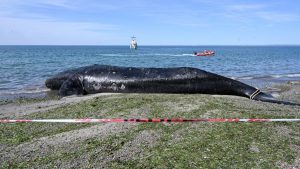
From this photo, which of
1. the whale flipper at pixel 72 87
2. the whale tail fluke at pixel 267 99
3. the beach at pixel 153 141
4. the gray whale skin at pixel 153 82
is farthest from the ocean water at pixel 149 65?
the beach at pixel 153 141

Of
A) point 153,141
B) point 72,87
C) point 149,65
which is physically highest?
point 153,141

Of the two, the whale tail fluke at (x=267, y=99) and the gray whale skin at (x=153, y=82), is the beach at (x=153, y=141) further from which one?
the gray whale skin at (x=153, y=82)

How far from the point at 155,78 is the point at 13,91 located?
769cm

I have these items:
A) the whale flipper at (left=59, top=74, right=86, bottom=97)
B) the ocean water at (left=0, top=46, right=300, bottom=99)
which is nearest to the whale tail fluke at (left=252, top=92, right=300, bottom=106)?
the whale flipper at (left=59, top=74, right=86, bottom=97)

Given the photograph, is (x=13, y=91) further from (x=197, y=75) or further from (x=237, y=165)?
(x=237, y=165)

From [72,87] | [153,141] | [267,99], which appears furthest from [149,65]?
[153,141]

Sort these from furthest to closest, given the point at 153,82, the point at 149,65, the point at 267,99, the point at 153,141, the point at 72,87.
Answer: the point at 149,65, the point at 72,87, the point at 153,82, the point at 267,99, the point at 153,141

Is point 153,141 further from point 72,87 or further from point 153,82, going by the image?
point 72,87

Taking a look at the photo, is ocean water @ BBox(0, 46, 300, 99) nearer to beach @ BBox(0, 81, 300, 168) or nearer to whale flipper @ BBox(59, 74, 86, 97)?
whale flipper @ BBox(59, 74, 86, 97)

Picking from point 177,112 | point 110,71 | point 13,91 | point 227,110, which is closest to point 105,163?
point 177,112

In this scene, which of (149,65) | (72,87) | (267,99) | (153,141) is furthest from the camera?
(149,65)

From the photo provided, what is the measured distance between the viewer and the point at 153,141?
22.9 feet

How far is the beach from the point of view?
6004 mm

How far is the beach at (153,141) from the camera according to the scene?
6004 millimetres
